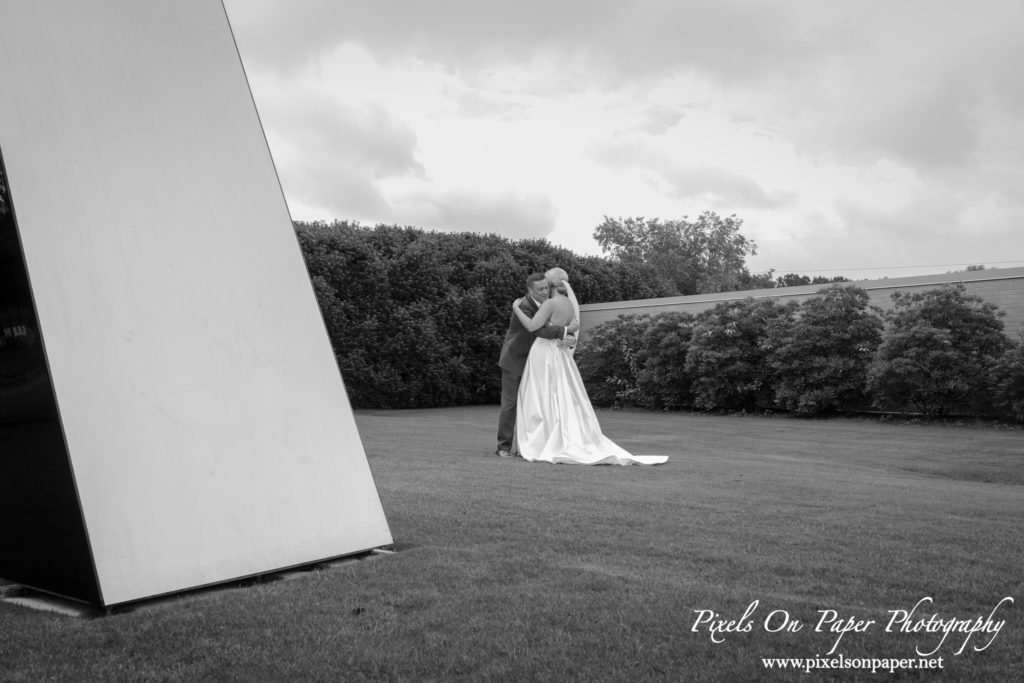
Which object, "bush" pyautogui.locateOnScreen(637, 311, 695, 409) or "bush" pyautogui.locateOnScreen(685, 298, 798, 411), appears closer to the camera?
"bush" pyautogui.locateOnScreen(685, 298, 798, 411)

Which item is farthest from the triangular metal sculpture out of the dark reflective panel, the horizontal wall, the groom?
the horizontal wall

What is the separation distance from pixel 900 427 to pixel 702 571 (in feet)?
48.4

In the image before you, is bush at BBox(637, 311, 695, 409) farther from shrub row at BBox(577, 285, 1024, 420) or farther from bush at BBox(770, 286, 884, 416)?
bush at BBox(770, 286, 884, 416)

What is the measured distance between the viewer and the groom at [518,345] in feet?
41.4

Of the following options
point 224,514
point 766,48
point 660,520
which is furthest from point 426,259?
point 224,514

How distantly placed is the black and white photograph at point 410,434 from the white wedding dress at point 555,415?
6 centimetres

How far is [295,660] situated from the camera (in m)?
3.40

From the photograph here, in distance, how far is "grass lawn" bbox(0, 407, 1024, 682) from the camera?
3354 mm

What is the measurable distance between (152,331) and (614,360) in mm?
21099

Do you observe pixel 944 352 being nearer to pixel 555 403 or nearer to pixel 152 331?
pixel 555 403

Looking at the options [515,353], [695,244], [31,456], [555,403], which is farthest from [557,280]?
[695,244]

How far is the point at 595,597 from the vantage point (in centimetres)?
419

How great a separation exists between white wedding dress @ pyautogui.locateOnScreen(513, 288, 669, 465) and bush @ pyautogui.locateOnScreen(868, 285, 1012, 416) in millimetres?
9014

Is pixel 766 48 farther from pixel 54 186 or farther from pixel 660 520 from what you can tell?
pixel 54 186
